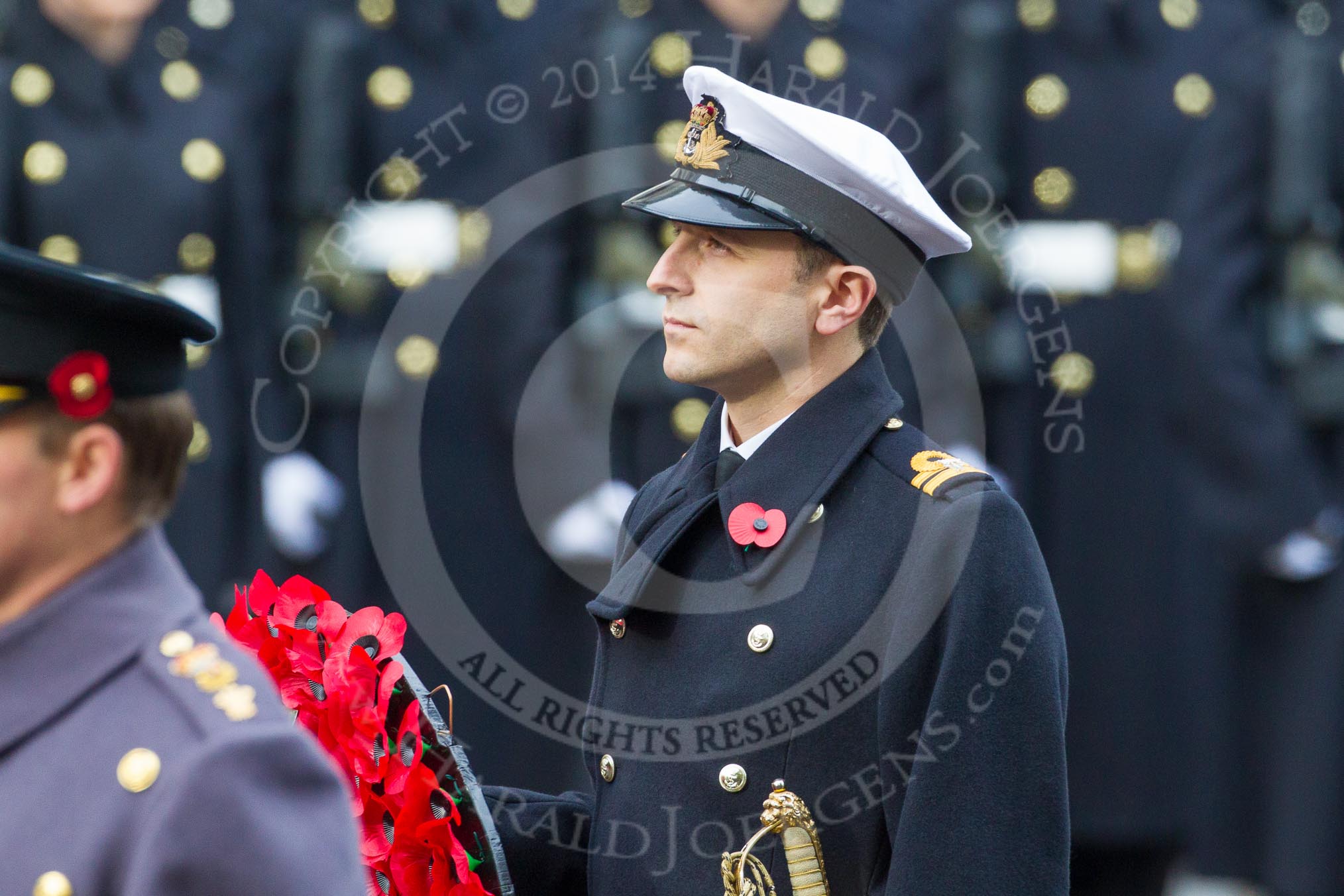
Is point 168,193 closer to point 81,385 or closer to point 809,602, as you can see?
point 809,602

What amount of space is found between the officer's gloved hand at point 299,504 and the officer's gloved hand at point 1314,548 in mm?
2356

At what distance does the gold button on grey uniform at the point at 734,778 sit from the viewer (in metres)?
2.14

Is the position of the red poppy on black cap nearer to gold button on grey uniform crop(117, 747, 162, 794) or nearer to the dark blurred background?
gold button on grey uniform crop(117, 747, 162, 794)

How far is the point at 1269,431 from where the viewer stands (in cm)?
405

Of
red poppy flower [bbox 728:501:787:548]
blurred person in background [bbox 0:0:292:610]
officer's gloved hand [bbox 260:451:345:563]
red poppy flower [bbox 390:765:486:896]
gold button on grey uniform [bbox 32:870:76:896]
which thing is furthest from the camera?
blurred person in background [bbox 0:0:292:610]

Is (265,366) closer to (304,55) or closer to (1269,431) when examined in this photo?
(304,55)

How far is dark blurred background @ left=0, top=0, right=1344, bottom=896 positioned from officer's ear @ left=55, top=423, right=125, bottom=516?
9.22 ft

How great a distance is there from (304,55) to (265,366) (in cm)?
84

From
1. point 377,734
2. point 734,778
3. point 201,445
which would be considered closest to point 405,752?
point 377,734

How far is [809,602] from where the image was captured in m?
2.20

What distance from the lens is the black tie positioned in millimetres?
2363

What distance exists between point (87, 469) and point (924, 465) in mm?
1125

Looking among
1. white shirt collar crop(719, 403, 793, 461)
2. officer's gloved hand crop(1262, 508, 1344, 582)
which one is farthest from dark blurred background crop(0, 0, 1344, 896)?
white shirt collar crop(719, 403, 793, 461)

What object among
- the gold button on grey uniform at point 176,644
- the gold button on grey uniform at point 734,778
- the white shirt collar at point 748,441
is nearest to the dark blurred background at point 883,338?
the white shirt collar at point 748,441
